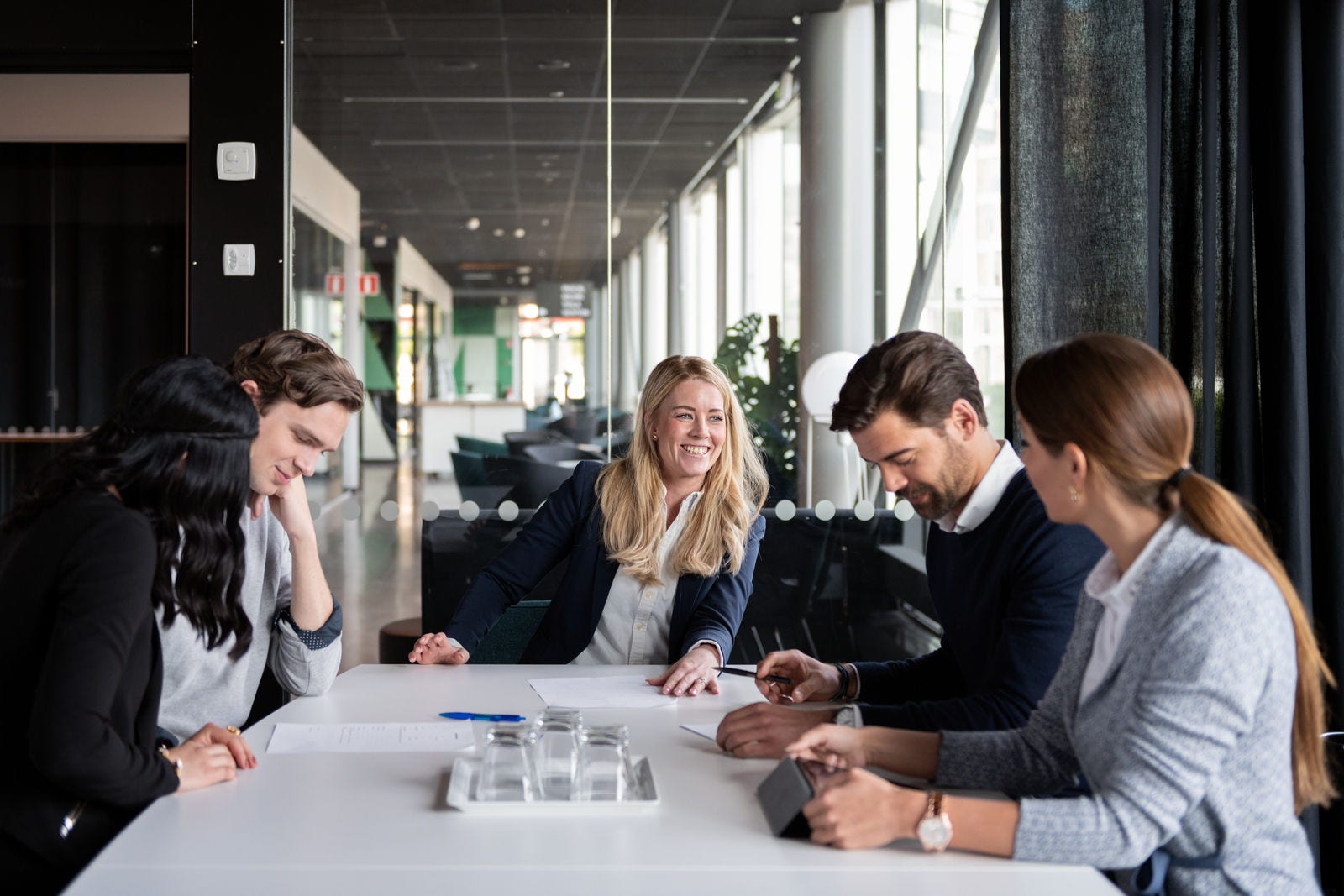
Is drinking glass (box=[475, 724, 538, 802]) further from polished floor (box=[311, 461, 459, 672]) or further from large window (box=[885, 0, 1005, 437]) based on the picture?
large window (box=[885, 0, 1005, 437])

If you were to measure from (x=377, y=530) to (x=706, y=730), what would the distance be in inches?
106

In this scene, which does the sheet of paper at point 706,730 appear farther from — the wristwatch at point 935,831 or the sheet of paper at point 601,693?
the wristwatch at point 935,831

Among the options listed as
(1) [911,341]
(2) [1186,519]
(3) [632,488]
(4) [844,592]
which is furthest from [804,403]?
(2) [1186,519]

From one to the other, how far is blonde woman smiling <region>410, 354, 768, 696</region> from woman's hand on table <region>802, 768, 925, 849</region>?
1.31 meters

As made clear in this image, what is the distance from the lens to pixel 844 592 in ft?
13.7

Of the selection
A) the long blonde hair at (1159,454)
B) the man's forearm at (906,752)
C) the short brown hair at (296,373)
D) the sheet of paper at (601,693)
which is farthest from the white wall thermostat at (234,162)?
the long blonde hair at (1159,454)

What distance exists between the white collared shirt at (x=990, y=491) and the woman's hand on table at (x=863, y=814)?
86cm

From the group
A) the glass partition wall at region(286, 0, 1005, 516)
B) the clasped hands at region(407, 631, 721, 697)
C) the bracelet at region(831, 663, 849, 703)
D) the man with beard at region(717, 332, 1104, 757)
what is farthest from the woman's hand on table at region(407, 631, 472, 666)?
the glass partition wall at region(286, 0, 1005, 516)

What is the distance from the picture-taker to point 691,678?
2.38 m

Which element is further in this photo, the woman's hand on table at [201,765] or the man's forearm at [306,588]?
the man's forearm at [306,588]

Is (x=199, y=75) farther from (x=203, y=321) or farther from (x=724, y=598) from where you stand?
(x=724, y=598)

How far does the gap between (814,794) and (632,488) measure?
1667mm

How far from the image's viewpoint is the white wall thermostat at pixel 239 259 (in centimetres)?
402

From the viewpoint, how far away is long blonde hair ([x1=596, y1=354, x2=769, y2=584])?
9.84 feet
